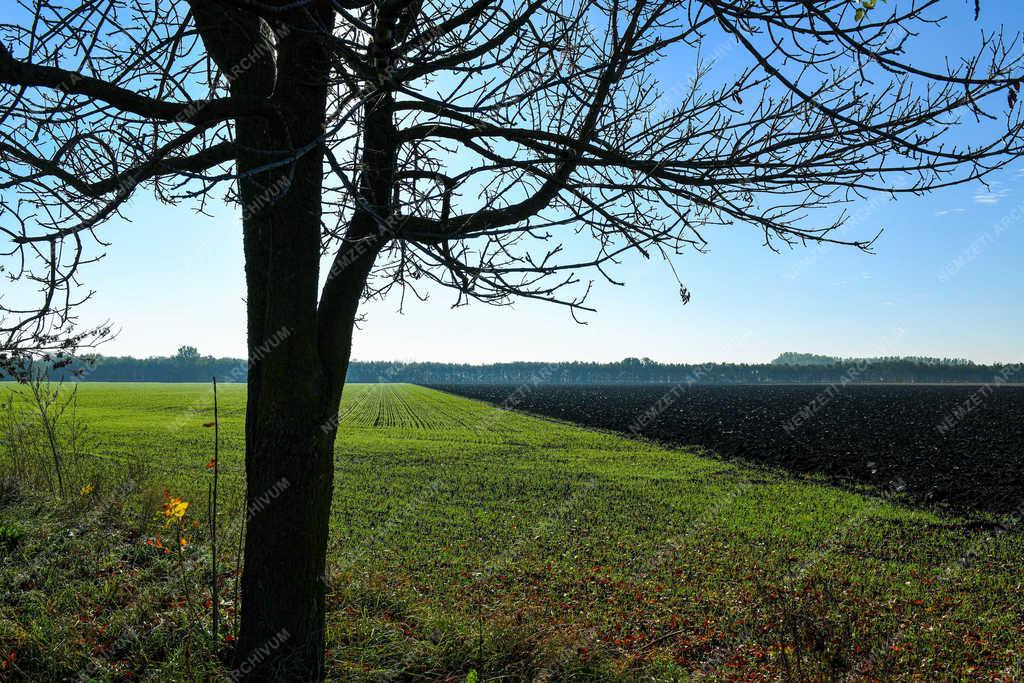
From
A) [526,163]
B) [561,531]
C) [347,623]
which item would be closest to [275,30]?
[526,163]

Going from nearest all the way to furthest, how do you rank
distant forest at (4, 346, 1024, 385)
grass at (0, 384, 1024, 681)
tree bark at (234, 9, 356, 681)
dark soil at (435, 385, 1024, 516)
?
tree bark at (234, 9, 356, 681) → grass at (0, 384, 1024, 681) → dark soil at (435, 385, 1024, 516) → distant forest at (4, 346, 1024, 385)

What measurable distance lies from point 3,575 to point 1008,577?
11.9 meters

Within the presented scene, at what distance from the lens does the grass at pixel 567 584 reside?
4453 mm

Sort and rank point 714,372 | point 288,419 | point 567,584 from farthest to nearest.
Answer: point 714,372 → point 567,584 → point 288,419

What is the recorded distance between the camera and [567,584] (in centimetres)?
822

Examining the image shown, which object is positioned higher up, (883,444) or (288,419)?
(288,419)

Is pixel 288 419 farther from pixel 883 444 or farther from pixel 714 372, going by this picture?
pixel 714 372

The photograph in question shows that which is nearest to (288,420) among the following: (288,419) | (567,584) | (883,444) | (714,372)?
(288,419)

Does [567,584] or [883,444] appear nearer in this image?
[567,584]

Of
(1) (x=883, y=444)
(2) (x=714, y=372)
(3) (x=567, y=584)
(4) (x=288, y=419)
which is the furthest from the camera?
(2) (x=714, y=372)

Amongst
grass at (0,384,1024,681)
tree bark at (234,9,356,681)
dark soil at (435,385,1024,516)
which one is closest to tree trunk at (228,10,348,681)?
tree bark at (234,9,356,681)

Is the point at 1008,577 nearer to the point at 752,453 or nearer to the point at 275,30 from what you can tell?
the point at 275,30

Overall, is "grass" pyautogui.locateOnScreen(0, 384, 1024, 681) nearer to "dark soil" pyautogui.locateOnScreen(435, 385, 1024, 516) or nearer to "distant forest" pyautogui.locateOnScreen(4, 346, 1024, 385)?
"dark soil" pyautogui.locateOnScreen(435, 385, 1024, 516)

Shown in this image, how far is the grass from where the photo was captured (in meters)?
4.45
